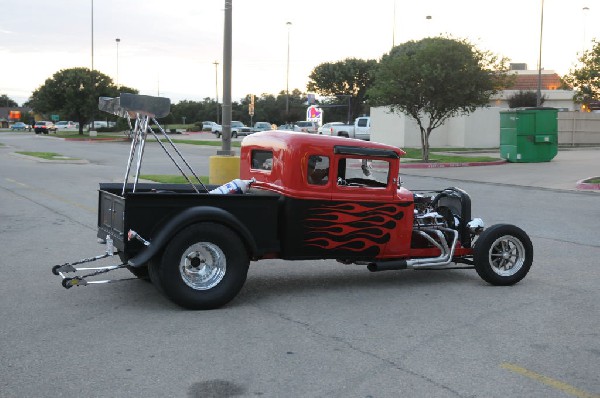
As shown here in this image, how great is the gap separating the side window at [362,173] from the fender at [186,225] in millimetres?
1290

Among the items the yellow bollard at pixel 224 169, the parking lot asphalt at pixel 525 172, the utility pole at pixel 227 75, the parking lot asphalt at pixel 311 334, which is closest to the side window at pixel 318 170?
the parking lot asphalt at pixel 311 334

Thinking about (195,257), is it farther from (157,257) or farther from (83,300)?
(83,300)

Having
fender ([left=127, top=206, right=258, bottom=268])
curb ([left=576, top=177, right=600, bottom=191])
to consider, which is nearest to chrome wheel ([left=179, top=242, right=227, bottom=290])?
fender ([left=127, top=206, right=258, bottom=268])

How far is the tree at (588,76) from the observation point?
104 feet

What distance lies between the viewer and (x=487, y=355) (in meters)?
5.37

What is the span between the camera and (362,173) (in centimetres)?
768

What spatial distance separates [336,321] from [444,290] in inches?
71.0

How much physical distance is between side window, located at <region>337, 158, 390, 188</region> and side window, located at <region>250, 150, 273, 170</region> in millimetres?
798

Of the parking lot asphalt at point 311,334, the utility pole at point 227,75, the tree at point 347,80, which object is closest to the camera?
the parking lot asphalt at point 311,334

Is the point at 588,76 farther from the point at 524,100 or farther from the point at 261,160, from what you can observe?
the point at 524,100

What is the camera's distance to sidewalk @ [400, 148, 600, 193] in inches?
842

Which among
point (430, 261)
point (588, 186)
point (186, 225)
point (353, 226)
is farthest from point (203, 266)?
point (588, 186)

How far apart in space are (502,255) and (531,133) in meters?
23.2

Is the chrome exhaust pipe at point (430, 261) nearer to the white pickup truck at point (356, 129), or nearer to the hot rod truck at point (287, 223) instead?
the hot rod truck at point (287, 223)
